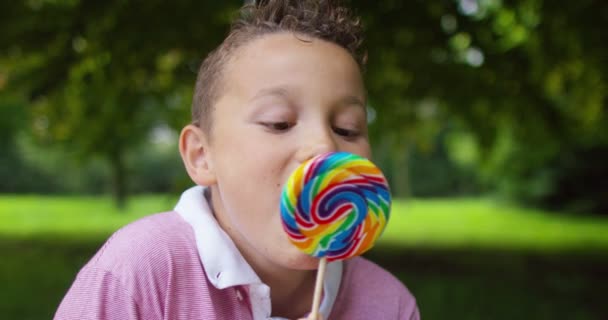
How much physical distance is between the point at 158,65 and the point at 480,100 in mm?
2762

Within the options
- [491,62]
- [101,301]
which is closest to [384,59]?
[491,62]

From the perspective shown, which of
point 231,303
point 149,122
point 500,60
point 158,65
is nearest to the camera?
point 231,303

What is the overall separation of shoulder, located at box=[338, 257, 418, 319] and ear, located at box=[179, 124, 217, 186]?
49 cm

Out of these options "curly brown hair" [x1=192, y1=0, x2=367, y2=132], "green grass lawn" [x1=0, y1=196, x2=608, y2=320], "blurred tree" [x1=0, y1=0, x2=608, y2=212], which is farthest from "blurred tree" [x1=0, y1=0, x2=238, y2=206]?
"curly brown hair" [x1=192, y1=0, x2=367, y2=132]

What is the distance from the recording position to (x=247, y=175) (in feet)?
4.59

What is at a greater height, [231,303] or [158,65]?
[158,65]

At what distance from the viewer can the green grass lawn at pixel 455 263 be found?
593 cm

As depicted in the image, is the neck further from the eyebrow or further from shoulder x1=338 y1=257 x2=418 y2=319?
the eyebrow

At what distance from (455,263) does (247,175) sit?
761cm

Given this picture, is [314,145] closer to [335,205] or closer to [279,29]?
[335,205]

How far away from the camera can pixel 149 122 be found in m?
11.9

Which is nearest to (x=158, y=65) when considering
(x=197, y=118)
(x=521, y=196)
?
(x=197, y=118)

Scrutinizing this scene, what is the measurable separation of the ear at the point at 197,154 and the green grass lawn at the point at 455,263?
11.0 ft

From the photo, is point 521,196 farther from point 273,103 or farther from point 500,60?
point 273,103
